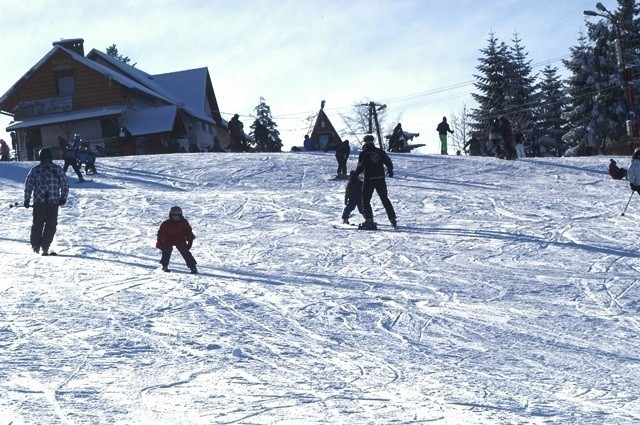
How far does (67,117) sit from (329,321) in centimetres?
3878

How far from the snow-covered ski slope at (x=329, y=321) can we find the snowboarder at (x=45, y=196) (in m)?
0.60

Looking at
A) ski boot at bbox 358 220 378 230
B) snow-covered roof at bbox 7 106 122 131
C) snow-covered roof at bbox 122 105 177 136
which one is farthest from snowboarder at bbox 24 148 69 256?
snow-covered roof at bbox 7 106 122 131

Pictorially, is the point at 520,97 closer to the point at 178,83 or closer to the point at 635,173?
the point at 178,83

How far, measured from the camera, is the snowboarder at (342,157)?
25.9 m

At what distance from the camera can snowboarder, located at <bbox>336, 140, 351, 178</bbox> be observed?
85.0 feet

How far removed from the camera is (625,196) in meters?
21.2

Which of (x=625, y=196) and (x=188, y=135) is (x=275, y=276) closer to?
(x=625, y=196)

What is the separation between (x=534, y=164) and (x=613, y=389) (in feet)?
73.1

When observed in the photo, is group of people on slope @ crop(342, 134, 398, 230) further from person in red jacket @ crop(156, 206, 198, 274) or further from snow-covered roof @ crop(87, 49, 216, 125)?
snow-covered roof @ crop(87, 49, 216, 125)

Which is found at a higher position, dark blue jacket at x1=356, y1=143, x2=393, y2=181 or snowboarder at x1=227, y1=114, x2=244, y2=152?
snowboarder at x1=227, y1=114, x2=244, y2=152

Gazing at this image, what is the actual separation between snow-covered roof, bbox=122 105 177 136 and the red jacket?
1235 inches

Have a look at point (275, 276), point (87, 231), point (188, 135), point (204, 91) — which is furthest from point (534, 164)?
point (204, 91)

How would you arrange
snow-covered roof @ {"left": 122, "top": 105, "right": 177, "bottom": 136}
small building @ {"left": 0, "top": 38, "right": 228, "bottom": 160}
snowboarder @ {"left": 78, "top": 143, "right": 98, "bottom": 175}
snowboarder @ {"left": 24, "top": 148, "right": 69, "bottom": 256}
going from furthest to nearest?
small building @ {"left": 0, "top": 38, "right": 228, "bottom": 160}
snow-covered roof @ {"left": 122, "top": 105, "right": 177, "bottom": 136}
snowboarder @ {"left": 78, "top": 143, "right": 98, "bottom": 175}
snowboarder @ {"left": 24, "top": 148, "right": 69, "bottom": 256}

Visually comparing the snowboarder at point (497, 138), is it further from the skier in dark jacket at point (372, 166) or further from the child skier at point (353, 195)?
the skier in dark jacket at point (372, 166)
